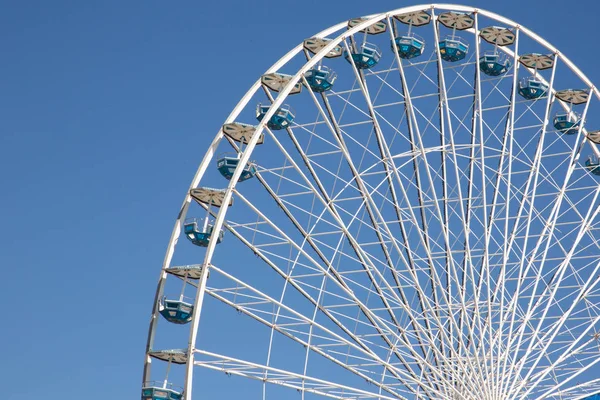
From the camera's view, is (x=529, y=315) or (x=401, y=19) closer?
(x=529, y=315)

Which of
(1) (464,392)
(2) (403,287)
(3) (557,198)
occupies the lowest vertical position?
(1) (464,392)

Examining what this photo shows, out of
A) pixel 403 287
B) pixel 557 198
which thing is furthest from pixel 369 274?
pixel 557 198

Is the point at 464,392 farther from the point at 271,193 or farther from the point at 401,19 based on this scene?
the point at 401,19

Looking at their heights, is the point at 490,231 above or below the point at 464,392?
above

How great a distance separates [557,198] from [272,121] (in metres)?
9.96

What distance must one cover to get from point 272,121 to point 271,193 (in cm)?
237

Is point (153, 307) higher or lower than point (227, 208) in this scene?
lower

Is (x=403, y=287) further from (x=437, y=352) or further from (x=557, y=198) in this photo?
(x=557, y=198)

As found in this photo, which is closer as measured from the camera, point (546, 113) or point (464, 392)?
point (464, 392)

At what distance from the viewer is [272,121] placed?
47.6 meters

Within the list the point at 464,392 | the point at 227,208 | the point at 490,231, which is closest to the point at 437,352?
the point at 464,392

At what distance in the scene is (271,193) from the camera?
A: 47906 millimetres

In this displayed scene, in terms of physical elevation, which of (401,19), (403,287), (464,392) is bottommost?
(464,392)

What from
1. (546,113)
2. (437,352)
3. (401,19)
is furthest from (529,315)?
(401,19)
